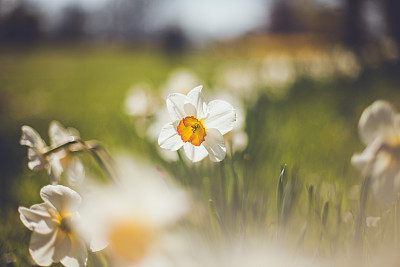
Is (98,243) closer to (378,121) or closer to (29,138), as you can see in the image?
(29,138)

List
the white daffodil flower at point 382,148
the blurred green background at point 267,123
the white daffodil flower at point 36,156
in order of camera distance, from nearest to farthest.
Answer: the white daffodil flower at point 382,148 → the white daffodil flower at point 36,156 → the blurred green background at point 267,123

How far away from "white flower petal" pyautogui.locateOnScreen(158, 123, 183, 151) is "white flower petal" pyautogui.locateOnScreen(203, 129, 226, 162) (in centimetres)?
5

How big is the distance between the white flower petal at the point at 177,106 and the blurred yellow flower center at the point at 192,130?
0.6 inches

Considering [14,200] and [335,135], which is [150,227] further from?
[335,135]

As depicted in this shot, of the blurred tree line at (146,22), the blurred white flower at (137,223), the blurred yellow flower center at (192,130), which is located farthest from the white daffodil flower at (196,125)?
the blurred tree line at (146,22)

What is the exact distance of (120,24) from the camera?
3231 centimetres

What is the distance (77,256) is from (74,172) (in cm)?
25

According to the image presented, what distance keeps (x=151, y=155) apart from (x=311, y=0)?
7.87 m

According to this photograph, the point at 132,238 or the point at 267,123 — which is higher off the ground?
the point at 132,238

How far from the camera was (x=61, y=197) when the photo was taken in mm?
716

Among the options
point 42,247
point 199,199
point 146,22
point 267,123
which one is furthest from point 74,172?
point 146,22

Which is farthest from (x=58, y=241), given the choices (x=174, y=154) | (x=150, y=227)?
(x=174, y=154)

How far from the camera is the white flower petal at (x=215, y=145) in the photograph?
0.69 m

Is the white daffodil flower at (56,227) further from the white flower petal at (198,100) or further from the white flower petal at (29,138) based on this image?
the white flower petal at (198,100)
